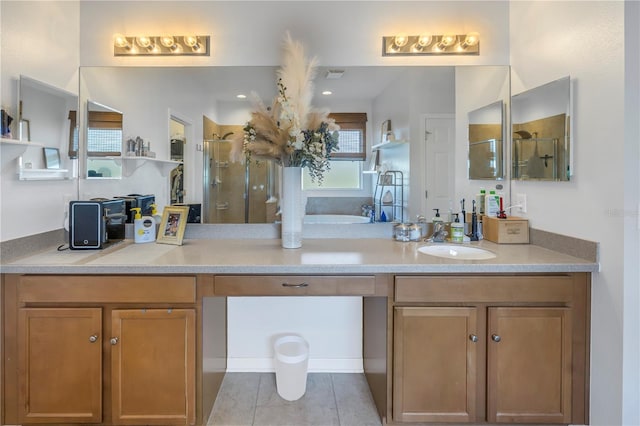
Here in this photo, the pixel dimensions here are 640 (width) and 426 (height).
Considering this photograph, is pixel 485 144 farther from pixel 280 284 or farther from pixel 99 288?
pixel 99 288

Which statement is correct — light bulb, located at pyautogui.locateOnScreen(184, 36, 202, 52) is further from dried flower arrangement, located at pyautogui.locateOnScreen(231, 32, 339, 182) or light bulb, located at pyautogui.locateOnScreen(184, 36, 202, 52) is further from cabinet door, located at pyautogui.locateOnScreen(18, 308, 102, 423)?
cabinet door, located at pyautogui.locateOnScreen(18, 308, 102, 423)

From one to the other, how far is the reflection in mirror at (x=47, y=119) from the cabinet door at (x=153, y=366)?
978 mm

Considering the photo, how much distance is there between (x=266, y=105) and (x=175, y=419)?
1.73 m

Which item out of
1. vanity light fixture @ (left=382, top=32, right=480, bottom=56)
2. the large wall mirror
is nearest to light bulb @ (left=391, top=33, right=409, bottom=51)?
vanity light fixture @ (left=382, top=32, right=480, bottom=56)

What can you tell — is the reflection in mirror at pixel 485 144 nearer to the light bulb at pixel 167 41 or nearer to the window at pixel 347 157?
the window at pixel 347 157

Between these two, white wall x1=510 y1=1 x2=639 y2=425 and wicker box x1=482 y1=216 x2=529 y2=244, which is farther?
wicker box x1=482 y1=216 x2=529 y2=244

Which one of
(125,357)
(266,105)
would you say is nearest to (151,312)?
(125,357)

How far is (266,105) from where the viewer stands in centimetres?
234

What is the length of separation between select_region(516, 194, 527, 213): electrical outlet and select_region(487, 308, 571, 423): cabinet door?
0.71 m

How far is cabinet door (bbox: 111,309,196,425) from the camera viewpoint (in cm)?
174

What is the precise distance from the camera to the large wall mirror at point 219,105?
7.75ft

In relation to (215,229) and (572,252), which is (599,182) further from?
(215,229)

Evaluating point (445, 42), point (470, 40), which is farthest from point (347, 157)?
point (470, 40)

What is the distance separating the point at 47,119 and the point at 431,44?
221 centimetres
